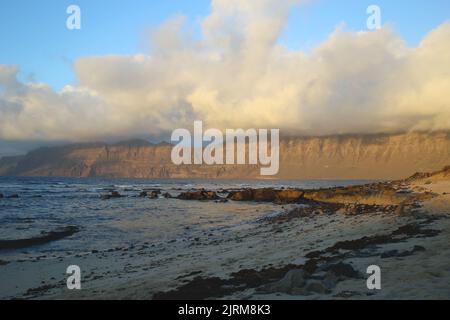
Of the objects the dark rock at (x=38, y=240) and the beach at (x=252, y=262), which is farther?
the dark rock at (x=38, y=240)

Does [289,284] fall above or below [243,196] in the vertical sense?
above

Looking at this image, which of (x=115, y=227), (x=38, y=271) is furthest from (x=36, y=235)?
(x=38, y=271)

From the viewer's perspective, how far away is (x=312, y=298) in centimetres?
788

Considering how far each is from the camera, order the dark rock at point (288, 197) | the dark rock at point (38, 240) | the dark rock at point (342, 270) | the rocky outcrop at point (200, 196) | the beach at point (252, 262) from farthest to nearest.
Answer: the rocky outcrop at point (200, 196) → the dark rock at point (288, 197) → the dark rock at point (38, 240) → the dark rock at point (342, 270) → the beach at point (252, 262)

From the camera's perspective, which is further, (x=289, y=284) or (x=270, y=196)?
(x=270, y=196)

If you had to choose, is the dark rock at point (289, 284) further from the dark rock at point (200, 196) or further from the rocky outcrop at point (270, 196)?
the dark rock at point (200, 196)

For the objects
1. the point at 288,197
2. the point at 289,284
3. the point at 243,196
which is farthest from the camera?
the point at 243,196

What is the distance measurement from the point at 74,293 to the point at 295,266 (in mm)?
5977

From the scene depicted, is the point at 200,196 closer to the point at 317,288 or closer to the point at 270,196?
the point at 270,196

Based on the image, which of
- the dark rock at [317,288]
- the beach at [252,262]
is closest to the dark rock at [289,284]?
the beach at [252,262]

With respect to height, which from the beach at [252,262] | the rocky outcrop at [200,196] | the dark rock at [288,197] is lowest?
the rocky outcrop at [200,196]

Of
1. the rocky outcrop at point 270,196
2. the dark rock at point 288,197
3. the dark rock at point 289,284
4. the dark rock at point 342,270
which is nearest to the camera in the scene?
the dark rock at point 289,284

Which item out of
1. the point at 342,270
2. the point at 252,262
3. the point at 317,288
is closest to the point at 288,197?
the point at 252,262
